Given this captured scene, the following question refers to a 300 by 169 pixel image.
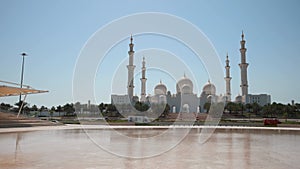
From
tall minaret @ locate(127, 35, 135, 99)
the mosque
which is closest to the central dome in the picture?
the mosque

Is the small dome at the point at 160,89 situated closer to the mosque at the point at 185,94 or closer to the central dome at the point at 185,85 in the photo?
the mosque at the point at 185,94

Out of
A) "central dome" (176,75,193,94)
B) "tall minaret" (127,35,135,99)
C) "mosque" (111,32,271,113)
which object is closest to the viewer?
"tall minaret" (127,35,135,99)

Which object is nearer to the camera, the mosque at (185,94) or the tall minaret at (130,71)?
the tall minaret at (130,71)

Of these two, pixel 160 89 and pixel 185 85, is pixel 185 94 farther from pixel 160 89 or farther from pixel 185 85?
pixel 160 89

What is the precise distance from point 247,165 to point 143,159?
2.89 meters

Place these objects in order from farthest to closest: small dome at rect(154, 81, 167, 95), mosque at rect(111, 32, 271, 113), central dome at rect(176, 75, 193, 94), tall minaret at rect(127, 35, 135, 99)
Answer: small dome at rect(154, 81, 167, 95) < central dome at rect(176, 75, 193, 94) < mosque at rect(111, 32, 271, 113) < tall minaret at rect(127, 35, 135, 99)

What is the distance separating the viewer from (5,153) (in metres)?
9.04

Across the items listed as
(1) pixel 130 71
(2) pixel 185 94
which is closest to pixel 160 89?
(2) pixel 185 94

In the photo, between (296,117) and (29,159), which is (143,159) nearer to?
(29,159)

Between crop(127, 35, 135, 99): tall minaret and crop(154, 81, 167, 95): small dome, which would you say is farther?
crop(154, 81, 167, 95): small dome

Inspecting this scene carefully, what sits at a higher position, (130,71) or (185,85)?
(130,71)

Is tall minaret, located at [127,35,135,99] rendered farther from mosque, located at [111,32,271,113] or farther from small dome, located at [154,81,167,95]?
small dome, located at [154,81,167,95]

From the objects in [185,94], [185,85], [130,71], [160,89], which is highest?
[130,71]

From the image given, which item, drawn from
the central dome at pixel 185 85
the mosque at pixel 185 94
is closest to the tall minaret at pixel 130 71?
the mosque at pixel 185 94
